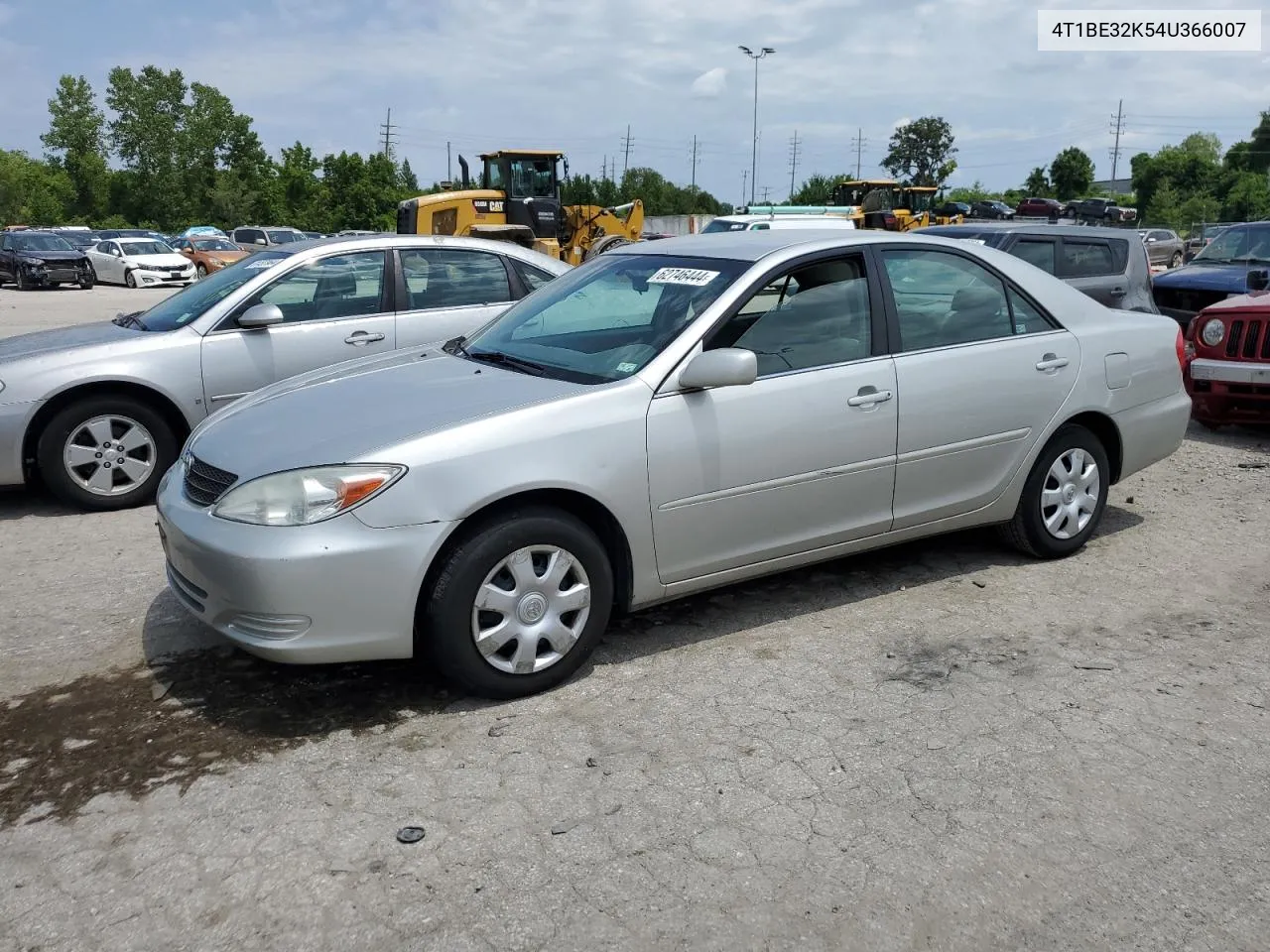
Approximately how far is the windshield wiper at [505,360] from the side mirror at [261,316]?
87.8 inches

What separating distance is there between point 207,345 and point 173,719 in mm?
3468

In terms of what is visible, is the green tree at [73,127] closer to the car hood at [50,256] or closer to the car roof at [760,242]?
the car hood at [50,256]

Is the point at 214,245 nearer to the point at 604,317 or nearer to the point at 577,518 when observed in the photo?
the point at 604,317

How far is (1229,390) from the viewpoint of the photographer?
8.63 meters

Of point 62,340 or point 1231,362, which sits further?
point 1231,362

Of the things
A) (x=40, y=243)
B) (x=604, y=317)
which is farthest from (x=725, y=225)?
(x=40, y=243)

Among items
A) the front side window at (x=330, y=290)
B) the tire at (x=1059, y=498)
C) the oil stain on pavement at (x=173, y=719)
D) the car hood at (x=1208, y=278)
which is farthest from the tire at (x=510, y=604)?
the car hood at (x=1208, y=278)

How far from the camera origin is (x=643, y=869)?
2928 millimetres

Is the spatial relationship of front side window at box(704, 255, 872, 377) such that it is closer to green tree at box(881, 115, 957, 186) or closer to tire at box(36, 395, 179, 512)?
tire at box(36, 395, 179, 512)

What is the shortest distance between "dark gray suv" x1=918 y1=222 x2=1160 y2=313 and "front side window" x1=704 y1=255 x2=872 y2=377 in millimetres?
5146

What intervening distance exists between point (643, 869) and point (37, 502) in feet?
17.7

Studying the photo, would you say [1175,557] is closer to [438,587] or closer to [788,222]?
[438,587]

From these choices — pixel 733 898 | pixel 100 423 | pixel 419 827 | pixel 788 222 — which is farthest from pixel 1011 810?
pixel 788 222

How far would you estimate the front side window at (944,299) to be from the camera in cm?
488
